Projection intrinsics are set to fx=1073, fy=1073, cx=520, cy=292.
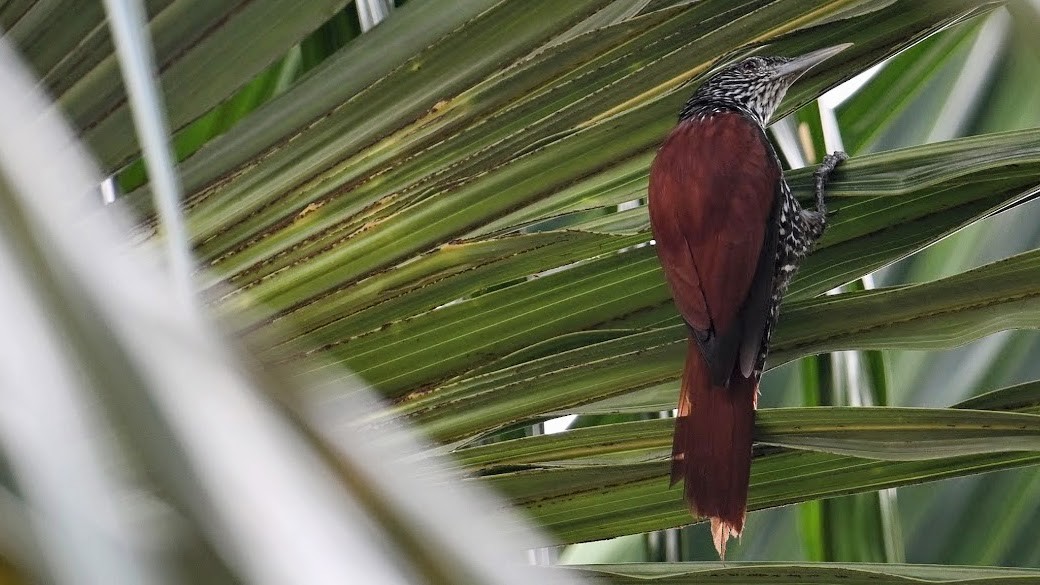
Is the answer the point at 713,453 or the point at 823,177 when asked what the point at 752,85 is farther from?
the point at 713,453

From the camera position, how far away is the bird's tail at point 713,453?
70 cm

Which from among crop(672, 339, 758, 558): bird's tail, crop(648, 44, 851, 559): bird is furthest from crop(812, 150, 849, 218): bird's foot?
crop(672, 339, 758, 558): bird's tail

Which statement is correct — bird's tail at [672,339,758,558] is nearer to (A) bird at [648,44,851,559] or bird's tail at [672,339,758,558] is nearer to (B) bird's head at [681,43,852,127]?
(A) bird at [648,44,851,559]

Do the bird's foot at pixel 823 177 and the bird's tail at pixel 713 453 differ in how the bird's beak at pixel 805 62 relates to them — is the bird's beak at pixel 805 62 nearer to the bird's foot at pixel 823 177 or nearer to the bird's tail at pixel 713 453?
the bird's foot at pixel 823 177

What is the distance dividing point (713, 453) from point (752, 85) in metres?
0.33

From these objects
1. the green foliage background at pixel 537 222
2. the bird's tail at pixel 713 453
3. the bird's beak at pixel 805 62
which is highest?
the bird's beak at pixel 805 62

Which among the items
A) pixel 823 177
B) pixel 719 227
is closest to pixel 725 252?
pixel 719 227

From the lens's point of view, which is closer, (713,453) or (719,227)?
(713,453)

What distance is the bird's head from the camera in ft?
2.72

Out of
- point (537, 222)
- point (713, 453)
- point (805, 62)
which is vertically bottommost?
point (713, 453)

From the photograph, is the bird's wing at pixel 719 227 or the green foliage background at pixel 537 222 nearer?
the green foliage background at pixel 537 222

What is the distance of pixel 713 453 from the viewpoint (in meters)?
0.70

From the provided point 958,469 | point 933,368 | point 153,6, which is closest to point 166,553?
point 153,6

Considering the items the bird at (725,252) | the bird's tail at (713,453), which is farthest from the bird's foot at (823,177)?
the bird's tail at (713,453)
